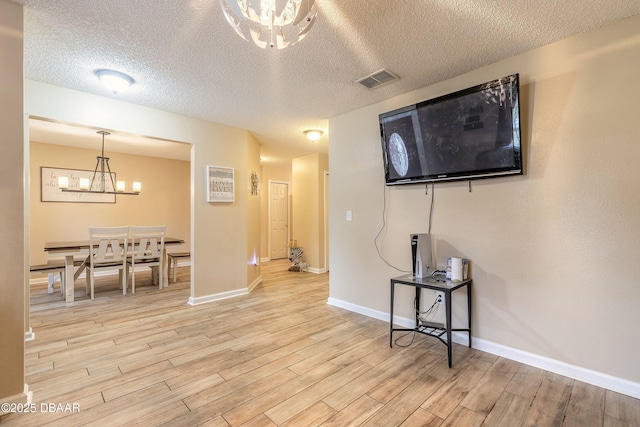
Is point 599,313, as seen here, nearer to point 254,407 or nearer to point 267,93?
point 254,407

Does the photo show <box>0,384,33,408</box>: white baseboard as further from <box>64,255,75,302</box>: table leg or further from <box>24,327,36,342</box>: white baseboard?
<box>64,255,75,302</box>: table leg

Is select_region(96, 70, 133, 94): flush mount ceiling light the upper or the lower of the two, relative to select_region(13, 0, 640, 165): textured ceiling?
lower

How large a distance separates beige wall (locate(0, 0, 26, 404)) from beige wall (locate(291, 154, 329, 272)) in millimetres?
4330

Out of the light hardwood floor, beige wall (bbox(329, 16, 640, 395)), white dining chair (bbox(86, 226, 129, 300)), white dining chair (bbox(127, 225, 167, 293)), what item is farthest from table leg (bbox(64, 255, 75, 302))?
beige wall (bbox(329, 16, 640, 395))

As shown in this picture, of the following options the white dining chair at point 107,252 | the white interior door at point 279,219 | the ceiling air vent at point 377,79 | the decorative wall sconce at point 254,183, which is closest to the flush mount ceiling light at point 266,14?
the ceiling air vent at point 377,79

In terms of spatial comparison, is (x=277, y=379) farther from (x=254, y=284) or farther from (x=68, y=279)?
(x=68, y=279)

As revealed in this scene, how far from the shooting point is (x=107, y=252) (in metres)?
4.19

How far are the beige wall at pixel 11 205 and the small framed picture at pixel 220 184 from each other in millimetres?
2073

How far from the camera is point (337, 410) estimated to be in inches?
65.3

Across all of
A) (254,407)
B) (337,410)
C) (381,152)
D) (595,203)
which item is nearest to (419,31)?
(381,152)

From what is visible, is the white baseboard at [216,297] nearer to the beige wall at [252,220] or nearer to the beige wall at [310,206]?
the beige wall at [252,220]

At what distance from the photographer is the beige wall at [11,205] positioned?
162 centimetres

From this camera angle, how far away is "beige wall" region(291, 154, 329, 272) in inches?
223

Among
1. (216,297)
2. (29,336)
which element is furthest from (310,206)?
(29,336)
